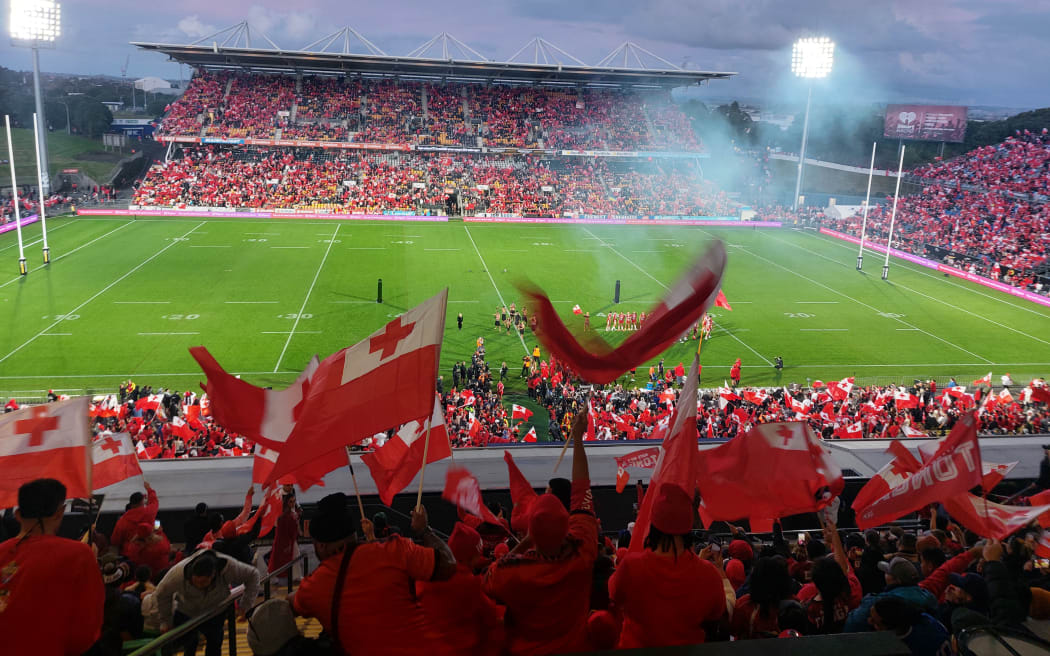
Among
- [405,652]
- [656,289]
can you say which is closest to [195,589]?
[405,652]

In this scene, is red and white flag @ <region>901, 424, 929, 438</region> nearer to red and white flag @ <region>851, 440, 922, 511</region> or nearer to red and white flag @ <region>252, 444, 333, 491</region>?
red and white flag @ <region>851, 440, 922, 511</region>

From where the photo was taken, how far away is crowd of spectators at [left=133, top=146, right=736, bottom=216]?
51.7 metres

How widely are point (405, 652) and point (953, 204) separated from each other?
53668mm

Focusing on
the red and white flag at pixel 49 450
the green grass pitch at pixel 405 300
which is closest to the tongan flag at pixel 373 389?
the red and white flag at pixel 49 450

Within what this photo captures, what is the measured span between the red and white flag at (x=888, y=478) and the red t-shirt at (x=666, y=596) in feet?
11.3

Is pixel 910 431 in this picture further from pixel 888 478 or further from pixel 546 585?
pixel 546 585

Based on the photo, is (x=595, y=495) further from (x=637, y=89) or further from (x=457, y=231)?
(x=637, y=89)

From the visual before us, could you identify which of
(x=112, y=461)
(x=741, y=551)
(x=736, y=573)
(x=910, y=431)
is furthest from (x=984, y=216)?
(x=112, y=461)

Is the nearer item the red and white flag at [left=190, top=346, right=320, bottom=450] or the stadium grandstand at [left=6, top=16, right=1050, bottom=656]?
the stadium grandstand at [left=6, top=16, right=1050, bottom=656]

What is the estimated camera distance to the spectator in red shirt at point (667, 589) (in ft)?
12.0

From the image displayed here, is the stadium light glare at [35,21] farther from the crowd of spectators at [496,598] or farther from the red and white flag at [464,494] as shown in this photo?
the crowd of spectators at [496,598]

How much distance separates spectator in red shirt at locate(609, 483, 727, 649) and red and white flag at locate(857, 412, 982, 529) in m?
2.62

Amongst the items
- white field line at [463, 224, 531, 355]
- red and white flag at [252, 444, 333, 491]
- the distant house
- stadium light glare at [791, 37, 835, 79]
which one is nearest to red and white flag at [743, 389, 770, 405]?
white field line at [463, 224, 531, 355]

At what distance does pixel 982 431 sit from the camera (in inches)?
589
